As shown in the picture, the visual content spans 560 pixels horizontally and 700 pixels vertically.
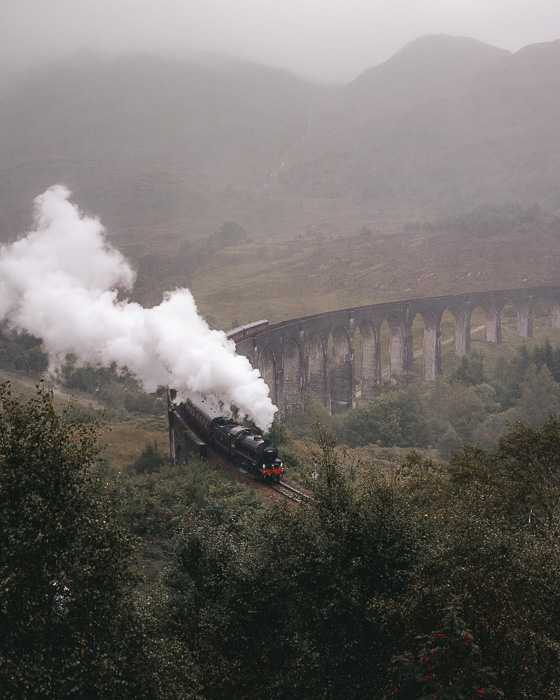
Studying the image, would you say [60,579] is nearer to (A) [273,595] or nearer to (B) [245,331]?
(A) [273,595]

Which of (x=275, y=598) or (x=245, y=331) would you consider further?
(x=245, y=331)

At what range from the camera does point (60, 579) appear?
10.5m

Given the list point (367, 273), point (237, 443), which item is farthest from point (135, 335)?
point (367, 273)

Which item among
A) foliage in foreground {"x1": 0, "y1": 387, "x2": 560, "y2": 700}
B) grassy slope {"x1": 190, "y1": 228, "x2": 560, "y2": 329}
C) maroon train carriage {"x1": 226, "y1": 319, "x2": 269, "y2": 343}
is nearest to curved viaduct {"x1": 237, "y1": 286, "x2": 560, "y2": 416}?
maroon train carriage {"x1": 226, "y1": 319, "x2": 269, "y2": 343}

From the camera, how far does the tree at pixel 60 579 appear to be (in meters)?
10.0

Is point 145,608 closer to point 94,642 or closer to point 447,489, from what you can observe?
point 94,642

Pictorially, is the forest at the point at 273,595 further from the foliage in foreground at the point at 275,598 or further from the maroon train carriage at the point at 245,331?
the maroon train carriage at the point at 245,331

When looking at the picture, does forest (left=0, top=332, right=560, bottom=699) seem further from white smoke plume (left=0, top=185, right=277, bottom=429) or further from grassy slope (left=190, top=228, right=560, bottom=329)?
grassy slope (left=190, top=228, right=560, bottom=329)

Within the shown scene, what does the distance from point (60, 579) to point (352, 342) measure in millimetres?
60010

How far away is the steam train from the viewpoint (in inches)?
959

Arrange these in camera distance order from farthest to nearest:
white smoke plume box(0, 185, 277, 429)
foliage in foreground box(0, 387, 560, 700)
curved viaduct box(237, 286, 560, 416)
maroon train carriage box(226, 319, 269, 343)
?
curved viaduct box(237, 286, 560, 416) → maroon train carriage box(226, 319, 269, 343) → white smoke plume box(0, 185, 277, 429) → foliage in foreground box(0, 387, 560, 700)

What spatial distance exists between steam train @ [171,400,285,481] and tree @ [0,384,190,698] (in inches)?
494

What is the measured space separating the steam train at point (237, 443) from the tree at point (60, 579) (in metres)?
12.5

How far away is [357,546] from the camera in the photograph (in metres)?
13.8
